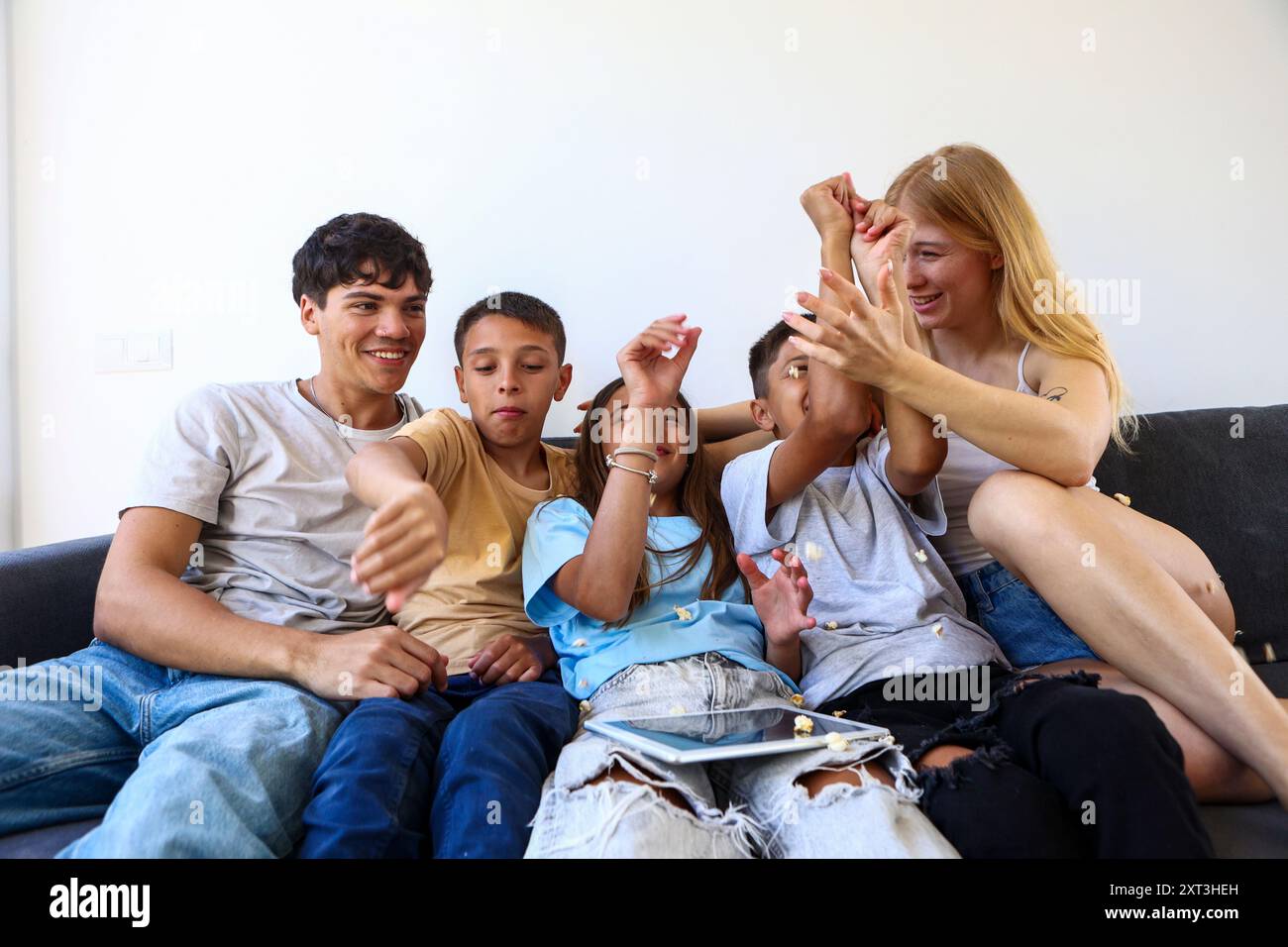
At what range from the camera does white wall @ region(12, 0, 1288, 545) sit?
6.33 feet

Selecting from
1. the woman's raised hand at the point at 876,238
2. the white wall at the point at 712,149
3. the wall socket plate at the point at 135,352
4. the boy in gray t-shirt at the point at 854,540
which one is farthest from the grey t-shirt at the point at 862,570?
the wall socket plate at the point at 135,352

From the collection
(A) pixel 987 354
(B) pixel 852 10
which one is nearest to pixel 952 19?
(B) pixel 852 10

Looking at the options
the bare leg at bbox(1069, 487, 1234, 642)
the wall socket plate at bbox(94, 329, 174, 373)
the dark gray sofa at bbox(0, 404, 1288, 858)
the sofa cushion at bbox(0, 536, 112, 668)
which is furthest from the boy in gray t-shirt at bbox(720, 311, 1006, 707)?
the wall socket plate at bbox(94, 329, 174, 373)

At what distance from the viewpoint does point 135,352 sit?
2.06 meters

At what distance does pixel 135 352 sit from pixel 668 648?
147 cm

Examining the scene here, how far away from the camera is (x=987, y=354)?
1.46 meters

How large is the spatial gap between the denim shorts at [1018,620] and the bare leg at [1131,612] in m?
0.09

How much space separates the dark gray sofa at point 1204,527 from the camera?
1359 mm

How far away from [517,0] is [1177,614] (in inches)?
65.3

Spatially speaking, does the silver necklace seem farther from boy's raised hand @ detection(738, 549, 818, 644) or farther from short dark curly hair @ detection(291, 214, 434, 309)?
boy's raised hand @ detection(738, 549, 818, 644)

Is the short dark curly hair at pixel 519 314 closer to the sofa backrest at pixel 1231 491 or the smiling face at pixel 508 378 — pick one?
the smiling face at pixel 508 378

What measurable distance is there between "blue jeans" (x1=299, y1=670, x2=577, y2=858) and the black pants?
1.34ft

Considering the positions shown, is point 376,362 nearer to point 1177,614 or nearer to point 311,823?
point 311,823
